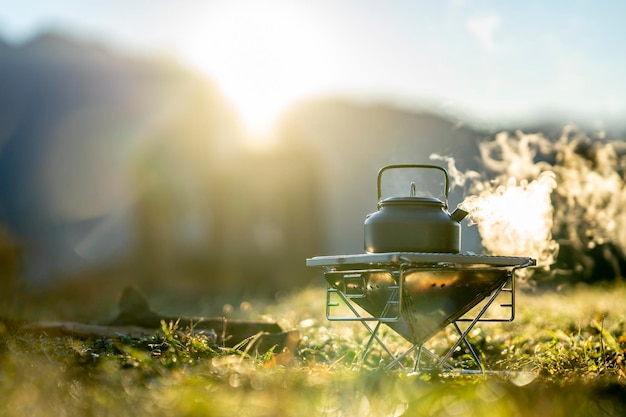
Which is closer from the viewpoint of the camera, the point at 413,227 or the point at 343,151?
the point at 413,227

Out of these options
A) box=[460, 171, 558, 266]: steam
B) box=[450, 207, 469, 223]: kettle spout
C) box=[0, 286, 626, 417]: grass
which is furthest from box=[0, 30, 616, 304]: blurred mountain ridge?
box=[0, 286, 626, 417]: grass

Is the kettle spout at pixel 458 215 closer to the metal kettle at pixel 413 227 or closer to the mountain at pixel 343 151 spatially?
the metal kettle at pixel 413 227

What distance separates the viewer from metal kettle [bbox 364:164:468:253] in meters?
5.03

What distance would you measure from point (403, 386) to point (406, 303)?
1.21 m

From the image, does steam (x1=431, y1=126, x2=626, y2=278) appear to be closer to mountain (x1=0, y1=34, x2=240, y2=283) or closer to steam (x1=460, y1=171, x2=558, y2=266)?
steam (x1=460, y1=171, x2=558, y2=266)

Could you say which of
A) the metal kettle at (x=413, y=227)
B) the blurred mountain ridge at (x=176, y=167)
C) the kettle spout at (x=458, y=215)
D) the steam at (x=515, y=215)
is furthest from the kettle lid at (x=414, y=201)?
the blurred mountain ridge at (x=176, y=167)

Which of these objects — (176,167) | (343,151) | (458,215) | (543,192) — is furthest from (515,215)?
(176,167)

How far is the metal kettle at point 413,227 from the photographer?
16.5ft

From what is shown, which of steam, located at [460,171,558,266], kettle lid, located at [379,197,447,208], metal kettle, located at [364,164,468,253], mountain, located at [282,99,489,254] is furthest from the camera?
mountain, located at [282,99,489,254]

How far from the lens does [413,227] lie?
5023mm

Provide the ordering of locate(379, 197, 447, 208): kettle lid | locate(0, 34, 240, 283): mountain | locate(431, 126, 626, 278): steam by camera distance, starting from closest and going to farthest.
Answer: locate(379, 197, 447, 208): kettle lid → locate(431, 126, 626, 278): steam → locate(0, 34, 240, 283): mountain

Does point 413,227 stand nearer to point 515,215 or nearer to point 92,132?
point 515,215

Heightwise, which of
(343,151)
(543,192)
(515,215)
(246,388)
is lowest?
(246,388)

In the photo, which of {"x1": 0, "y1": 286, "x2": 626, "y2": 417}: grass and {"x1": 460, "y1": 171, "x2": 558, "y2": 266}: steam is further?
{"x1": 460, "y1": 171, "x2": 558, "y2": 266}: steam
